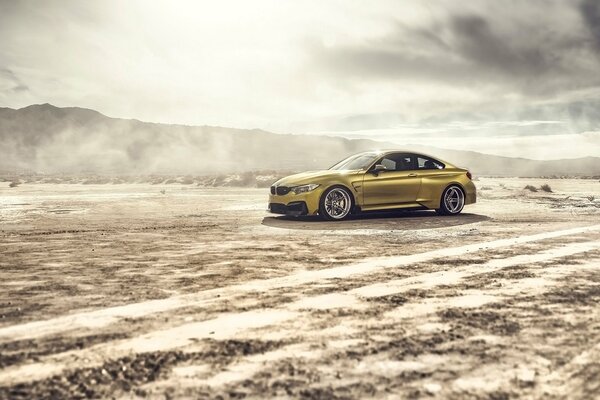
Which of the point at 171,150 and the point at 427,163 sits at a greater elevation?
the point at 171,150

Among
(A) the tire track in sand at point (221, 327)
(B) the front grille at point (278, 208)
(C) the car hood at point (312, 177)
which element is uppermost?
(C) the car hood at point (312, 177)

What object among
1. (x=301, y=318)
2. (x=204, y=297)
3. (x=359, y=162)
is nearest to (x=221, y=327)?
(x=301, y=318)

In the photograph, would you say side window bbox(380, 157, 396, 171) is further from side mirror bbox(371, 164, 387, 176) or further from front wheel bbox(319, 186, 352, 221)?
front wheel bbox(319, 186, 352, 221)

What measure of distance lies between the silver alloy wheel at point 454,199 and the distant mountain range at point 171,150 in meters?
139

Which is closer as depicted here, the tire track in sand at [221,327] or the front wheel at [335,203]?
the tire track in sand at [221,327]

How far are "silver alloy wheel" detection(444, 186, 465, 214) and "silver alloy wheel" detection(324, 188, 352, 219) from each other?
2.65 m

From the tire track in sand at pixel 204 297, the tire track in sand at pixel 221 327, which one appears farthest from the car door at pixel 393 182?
the tire track in sand at pixel 221 327

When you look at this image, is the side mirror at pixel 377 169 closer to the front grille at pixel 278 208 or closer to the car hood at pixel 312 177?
the car hood at pixel 312 177

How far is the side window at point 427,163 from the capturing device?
13345 mm

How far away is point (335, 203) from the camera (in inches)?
487

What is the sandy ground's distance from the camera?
3.01 metres

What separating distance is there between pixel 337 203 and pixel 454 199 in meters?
3.09

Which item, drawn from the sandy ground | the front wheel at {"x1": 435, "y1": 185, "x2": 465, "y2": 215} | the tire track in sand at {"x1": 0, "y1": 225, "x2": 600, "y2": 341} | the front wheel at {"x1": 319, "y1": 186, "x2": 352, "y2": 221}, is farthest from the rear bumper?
the tire track in sand at {"x1": 0, "y1": 225, "x2": 600, "y2": 341}

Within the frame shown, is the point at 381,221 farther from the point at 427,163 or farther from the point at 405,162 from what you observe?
the point at 427,163
